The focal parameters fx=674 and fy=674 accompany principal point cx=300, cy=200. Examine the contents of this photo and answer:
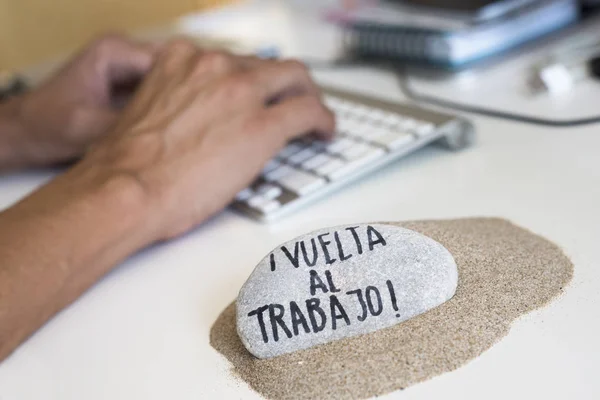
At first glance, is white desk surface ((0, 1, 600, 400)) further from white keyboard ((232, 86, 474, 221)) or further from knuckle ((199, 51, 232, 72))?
knuckle ((199, 51, 232, 72))

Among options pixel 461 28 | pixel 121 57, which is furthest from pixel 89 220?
pixel 461 28

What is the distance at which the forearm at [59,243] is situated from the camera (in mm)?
486

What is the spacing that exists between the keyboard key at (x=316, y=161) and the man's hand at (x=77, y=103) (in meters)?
0.25

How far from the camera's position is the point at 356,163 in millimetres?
613

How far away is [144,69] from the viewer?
0.83 meters

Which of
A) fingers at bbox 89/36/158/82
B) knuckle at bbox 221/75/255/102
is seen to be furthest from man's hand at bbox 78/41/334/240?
fingers at bbox 89/36/158/82

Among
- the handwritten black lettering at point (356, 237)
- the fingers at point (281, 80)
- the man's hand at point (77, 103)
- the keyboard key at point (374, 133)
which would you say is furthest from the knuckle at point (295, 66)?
the handwritten black lettering at point (356, 237)

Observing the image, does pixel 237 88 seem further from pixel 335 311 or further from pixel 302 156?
pixel 335 311

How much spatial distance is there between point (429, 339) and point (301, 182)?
247 millimetres

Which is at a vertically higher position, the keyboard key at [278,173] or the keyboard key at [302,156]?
the keyboard key at [302,156]

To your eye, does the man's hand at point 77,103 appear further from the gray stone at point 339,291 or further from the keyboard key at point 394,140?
the gray stone at point 339,291

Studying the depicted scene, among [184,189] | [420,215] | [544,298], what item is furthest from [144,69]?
[544,298]

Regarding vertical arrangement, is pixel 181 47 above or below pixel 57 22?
above

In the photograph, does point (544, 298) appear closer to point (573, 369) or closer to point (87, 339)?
point (573, 369)
